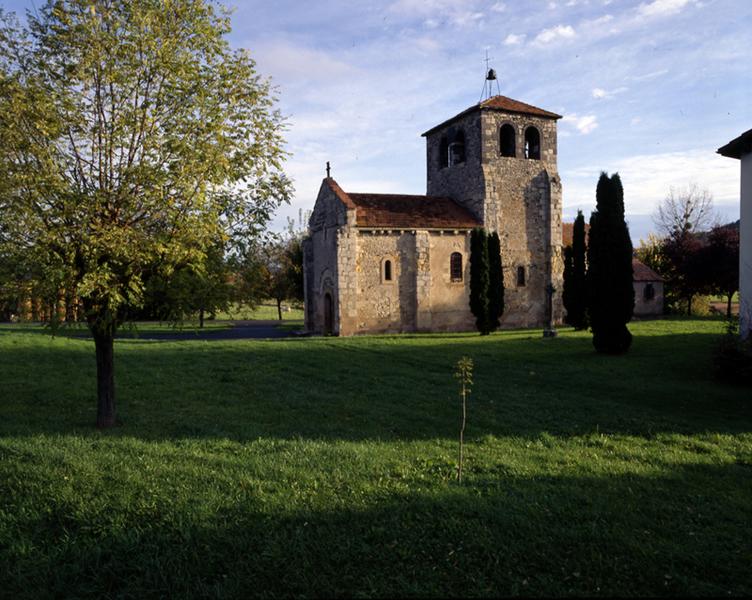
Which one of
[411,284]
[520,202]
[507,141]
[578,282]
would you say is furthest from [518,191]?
[411,284]

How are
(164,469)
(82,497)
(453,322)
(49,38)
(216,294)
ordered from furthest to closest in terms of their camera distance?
1. (453,322)
2. (216,294)
3. (49,38)
4. (164,469)
5. (82,497)

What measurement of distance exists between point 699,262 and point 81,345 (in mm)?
36279

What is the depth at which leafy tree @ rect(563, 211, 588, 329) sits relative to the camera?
92.7 feet

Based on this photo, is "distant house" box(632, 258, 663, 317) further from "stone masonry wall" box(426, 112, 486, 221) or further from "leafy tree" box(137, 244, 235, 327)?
"leafy tree" box(137, 244, 235, 327)

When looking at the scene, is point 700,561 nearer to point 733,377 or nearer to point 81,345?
point 733,377

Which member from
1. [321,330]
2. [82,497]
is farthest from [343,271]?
[82,497]

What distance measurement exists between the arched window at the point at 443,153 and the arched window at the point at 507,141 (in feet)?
12.0

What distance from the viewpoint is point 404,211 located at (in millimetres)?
29453

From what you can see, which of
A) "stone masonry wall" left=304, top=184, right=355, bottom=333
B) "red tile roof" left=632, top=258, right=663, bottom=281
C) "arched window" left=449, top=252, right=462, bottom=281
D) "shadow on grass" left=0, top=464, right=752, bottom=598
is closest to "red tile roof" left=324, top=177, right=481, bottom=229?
"stone masonry wall" left=304, top=184, right=355, bottom=333

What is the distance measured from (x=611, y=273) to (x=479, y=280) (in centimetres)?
882

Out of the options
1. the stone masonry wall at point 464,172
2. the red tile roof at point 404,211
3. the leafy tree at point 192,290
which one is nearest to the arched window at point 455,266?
the red tile roof at point 404,211

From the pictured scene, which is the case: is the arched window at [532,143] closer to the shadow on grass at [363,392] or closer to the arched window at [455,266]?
the arched window at [455,266]

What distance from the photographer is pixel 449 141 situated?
1316 inches

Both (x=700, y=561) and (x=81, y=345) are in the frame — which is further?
(x=81, y=345)
